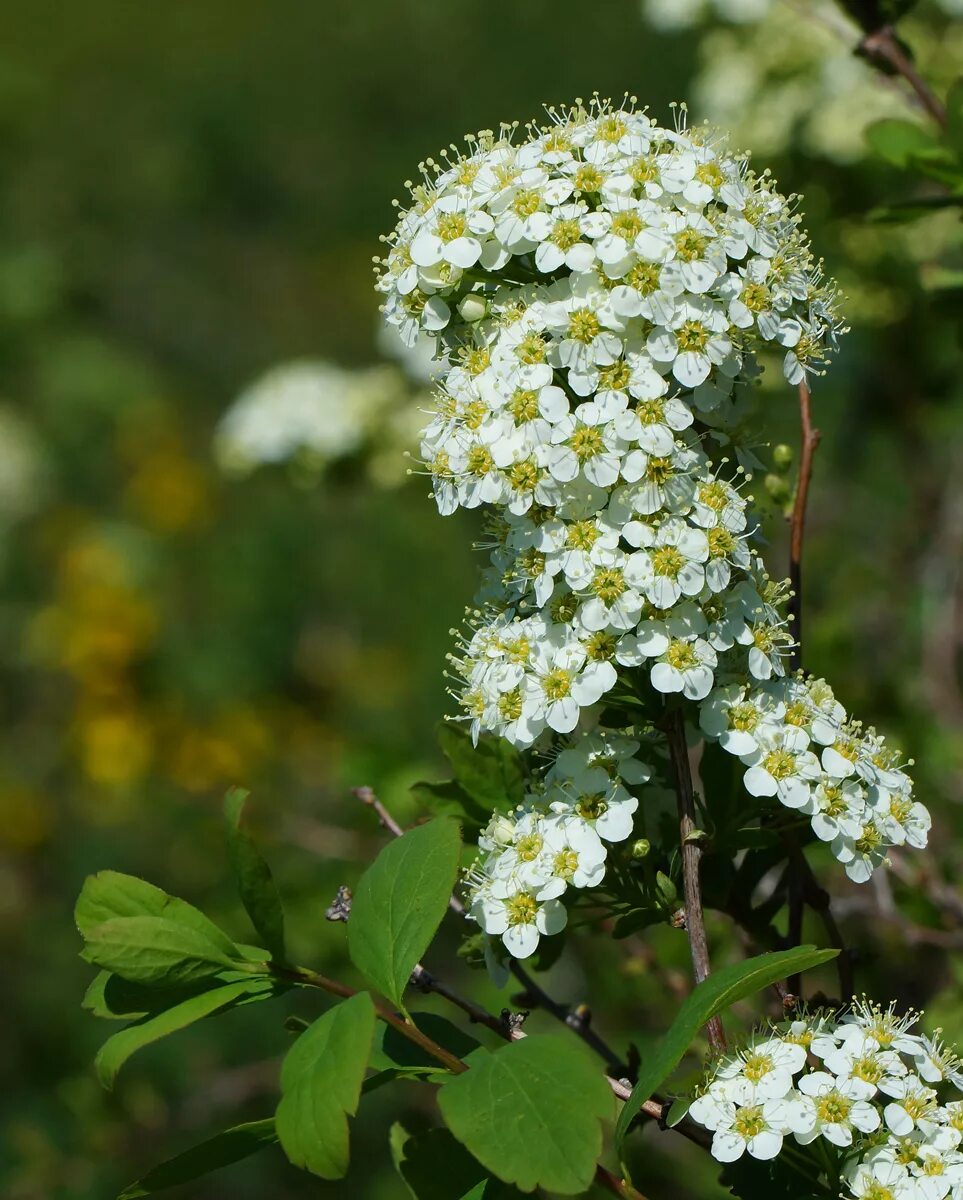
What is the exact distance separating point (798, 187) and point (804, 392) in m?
2.04

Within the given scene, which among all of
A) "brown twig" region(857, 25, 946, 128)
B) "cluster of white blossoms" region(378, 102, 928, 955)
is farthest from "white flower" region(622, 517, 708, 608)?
"brown twig" region(857, 25, 946, 128)

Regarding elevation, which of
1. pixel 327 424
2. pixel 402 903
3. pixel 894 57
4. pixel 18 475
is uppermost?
pixel 18 475

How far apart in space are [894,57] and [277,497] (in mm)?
5532

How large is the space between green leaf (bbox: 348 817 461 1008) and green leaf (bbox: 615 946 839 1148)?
221mm

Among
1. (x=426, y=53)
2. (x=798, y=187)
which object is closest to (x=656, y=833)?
(x=798, y=187)

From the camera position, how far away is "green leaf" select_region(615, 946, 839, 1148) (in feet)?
3.37

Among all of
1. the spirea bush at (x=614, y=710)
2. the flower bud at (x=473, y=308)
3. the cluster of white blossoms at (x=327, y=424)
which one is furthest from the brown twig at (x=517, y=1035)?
the cluster of white blossoms at (x=327, y=424)

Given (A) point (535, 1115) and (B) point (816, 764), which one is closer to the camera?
(A) point (535, 1115)

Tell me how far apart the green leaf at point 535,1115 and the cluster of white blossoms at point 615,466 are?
20 centimetres

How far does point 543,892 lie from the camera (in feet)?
4.06

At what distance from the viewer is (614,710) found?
53.4 inches

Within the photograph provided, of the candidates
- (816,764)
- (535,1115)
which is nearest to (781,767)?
(816,764)

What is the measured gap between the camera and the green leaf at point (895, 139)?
1.91 m

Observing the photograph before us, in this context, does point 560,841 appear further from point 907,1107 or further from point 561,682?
point 907,1107
